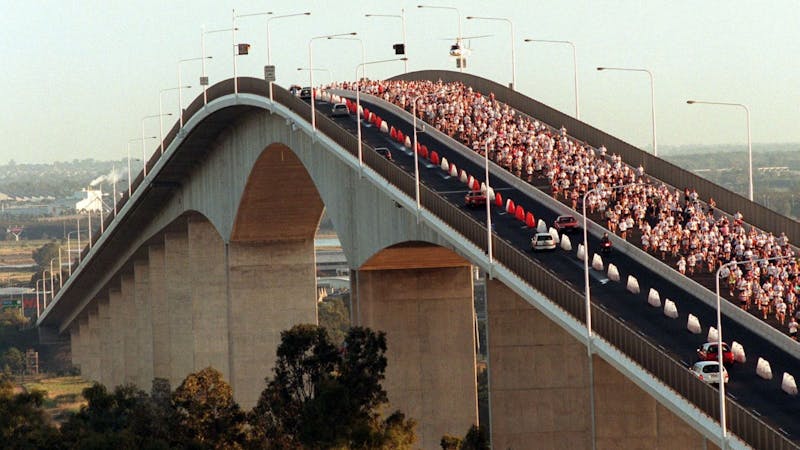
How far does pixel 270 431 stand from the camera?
208 ft

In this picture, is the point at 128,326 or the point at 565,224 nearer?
the point at 565,224

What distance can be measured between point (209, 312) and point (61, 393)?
157 ft

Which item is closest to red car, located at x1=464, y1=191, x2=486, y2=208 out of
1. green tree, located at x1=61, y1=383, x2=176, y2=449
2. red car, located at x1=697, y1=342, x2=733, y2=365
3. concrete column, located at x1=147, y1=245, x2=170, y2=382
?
green tree, located at x1=61, y1=383, x2=176, y2=449

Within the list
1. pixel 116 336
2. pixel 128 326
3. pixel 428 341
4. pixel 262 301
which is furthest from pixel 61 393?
pixel 428 341

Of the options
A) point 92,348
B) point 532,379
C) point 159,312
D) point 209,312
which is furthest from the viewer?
point 92,348

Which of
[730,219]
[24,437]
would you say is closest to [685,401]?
[730,219]

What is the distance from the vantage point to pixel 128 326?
144 meters

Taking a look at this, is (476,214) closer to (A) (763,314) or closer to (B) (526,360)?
(B) (526,360)

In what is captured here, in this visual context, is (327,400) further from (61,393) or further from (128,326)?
(61,393)

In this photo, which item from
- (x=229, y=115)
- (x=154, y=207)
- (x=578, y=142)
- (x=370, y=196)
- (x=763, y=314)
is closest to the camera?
Result: (x=763, y=314)

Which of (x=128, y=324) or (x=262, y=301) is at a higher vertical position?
(x=262, y=301)

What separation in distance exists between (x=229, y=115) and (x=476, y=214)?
3089cm

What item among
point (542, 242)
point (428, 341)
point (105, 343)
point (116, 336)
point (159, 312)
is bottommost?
point (105, 343)

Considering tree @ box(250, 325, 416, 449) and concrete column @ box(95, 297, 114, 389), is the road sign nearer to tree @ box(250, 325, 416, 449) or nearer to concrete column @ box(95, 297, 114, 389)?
tree @ box(250, 325, 416, 449)
